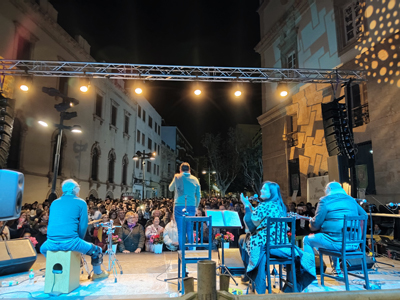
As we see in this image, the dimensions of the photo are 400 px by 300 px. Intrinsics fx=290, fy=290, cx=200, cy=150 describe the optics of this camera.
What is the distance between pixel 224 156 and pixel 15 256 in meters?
27.1

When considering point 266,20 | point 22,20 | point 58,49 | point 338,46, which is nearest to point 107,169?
point 58,49

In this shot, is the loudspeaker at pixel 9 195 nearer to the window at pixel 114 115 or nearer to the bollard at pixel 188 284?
the bollard at pixel 188 284

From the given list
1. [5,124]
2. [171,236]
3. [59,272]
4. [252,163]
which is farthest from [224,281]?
[252,163]

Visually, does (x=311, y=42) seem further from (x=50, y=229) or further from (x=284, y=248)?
(x=50, y=229)

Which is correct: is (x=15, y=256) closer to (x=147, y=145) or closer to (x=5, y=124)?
(x=5, y=124)

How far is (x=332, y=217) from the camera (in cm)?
459

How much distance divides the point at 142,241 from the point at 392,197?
26.1ft

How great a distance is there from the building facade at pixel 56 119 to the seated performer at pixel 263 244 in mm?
8579

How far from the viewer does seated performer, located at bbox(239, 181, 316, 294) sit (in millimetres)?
3951

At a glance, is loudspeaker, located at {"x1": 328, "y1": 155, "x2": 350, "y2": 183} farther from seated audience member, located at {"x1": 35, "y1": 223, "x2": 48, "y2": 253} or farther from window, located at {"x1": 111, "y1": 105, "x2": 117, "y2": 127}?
window, located at {"x1": 111, "y1": 105, "x2": 117, "y2": 127}

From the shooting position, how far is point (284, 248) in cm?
406

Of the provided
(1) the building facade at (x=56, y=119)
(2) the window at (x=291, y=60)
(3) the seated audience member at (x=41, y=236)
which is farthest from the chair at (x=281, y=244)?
(2) the window at (x=291, y=60)

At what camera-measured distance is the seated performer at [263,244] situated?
156 inches

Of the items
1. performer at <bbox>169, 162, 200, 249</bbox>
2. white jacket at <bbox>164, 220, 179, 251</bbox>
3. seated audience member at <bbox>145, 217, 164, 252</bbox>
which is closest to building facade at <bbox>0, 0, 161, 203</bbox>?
seated audience member at <bbox>145, 217, 164, 252</bbox>
